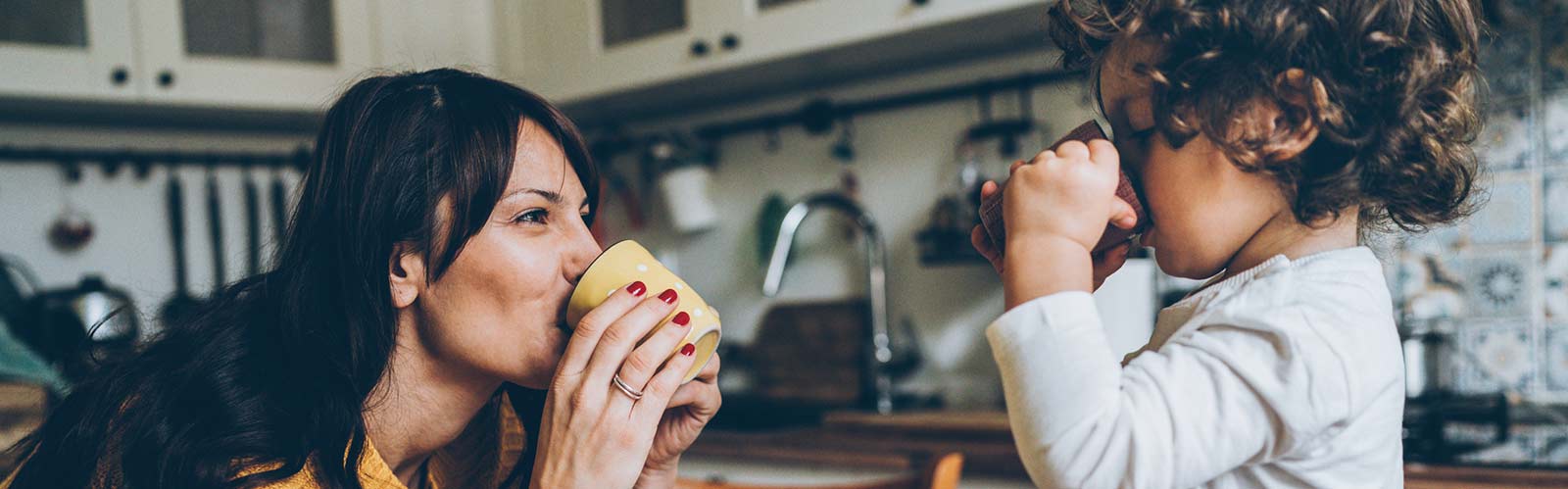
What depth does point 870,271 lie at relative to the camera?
223 cm

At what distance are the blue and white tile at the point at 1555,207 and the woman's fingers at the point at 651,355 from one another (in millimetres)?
1445

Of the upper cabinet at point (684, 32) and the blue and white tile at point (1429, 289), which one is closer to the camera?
the blue and white tile at point (1429, 289)

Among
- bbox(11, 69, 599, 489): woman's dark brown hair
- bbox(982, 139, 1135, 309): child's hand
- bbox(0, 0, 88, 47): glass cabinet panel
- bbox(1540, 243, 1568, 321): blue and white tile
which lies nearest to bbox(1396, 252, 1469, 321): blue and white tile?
bbox(1540, 243, 1568, 321): blue and white tile

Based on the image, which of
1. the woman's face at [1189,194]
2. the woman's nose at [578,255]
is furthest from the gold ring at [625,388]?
the woman's face at [1189,194]

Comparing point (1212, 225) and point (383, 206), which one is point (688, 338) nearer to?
point (383, 206)

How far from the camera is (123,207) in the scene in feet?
8.56

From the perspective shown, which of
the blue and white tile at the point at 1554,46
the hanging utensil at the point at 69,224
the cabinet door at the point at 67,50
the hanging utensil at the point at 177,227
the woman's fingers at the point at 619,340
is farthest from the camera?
the hanging utensil at the point at 177,227

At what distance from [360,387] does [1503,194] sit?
1667 millimetres

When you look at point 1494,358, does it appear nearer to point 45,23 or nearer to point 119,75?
point 119,75

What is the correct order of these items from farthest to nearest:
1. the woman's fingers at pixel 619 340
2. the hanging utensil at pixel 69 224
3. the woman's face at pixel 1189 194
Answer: the hanging utensil at pixel 69 224 < the woman's fingers at pixel 619 340 < the woman's face at pixel 1189 194

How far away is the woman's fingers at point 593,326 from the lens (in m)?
0.89

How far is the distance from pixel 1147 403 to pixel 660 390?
0.43 m

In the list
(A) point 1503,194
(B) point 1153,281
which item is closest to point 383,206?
(B) point 1153,281

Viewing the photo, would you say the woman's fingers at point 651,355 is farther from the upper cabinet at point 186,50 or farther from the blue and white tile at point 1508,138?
the upper cabinet at point 186,50
